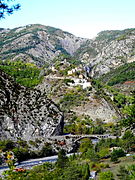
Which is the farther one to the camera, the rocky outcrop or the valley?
the rocky outcrop

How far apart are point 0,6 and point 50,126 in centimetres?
8858

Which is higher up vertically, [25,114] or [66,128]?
[25,114]

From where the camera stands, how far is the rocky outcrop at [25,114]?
9394 cm

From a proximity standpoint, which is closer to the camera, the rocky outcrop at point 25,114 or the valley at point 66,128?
the valley at point 66,128

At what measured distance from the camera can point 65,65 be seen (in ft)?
547

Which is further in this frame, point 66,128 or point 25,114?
point 66,128

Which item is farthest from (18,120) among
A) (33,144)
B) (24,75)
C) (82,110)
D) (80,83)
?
(24,75)

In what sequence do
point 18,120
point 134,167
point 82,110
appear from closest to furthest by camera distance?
point 134,167
point 18,120
point 82,110

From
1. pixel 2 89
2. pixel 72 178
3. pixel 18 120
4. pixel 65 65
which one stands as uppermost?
pixel 65 65

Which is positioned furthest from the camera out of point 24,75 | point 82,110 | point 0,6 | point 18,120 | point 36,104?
point 24,75

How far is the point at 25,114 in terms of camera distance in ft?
325

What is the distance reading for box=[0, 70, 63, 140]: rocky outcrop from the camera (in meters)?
93.9

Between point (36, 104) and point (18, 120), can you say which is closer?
point (18, 120)

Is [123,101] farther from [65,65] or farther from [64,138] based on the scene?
[64,138]
